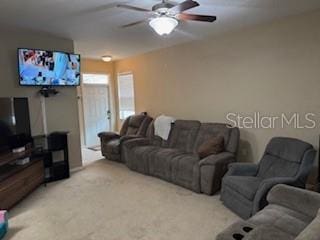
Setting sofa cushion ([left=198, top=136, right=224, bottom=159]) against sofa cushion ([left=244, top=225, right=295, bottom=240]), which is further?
sofa cushion ([left=198, top=136, right=224, bottom=159])

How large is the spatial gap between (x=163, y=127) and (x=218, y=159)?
1783mm

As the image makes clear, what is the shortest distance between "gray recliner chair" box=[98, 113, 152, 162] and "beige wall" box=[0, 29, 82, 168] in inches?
30.2

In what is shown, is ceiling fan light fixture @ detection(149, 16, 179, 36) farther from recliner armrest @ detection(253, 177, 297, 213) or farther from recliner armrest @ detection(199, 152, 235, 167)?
recliner armrest @ detection(253, 177, 297, 213)

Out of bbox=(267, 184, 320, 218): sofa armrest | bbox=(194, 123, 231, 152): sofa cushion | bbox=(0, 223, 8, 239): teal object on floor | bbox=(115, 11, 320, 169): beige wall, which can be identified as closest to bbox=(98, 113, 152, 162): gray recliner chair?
bbox=(115, 11, 320, 169): beige wall

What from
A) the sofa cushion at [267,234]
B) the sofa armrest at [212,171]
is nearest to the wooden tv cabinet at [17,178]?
the sofa armrest at [212,171]

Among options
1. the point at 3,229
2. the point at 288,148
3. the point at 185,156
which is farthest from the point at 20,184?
the point at 288,148

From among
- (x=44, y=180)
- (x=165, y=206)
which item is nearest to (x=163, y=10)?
(x=165, y=206)

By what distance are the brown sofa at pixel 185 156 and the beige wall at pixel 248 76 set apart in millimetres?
479

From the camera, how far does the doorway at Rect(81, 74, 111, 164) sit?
690 cm

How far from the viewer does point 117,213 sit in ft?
10.1

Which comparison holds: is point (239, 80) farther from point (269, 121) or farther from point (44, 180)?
point (44, 180)

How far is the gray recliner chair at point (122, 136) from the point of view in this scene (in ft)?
17.6

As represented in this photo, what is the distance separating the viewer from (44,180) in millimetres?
4070

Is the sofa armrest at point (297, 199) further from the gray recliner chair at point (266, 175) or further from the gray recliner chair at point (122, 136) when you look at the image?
the gray recliner chair at point (122, 136)
